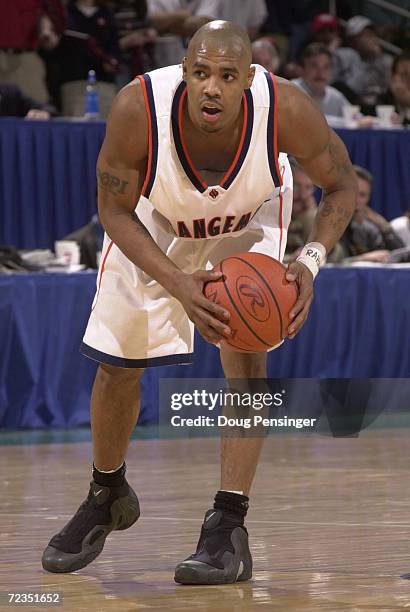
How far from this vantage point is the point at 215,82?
3.37 meters

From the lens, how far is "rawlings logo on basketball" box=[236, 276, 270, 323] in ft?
10.7

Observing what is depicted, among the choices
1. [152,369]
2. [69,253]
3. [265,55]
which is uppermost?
[265,55]

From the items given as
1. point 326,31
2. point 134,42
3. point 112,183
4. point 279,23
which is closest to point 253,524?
point 112,183

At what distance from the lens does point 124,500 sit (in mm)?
3889

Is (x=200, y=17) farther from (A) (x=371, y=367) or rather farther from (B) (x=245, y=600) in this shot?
(B) (x=245, y=600)

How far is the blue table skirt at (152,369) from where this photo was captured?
6.87m

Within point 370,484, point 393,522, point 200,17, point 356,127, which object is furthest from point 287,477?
point 200,17

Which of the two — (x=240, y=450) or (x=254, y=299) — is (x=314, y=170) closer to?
(x=254, y=299)

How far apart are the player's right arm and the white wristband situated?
348 mm

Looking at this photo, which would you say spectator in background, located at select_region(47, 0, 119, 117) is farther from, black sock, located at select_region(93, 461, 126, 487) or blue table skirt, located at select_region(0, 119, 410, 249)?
black sock, located at select_region(93, 461, 126, 487)

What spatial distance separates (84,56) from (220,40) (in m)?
6.24

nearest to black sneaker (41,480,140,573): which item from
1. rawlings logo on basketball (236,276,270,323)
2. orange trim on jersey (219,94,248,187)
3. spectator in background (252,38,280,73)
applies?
rawlings logo on basketball (236,276,270,323)

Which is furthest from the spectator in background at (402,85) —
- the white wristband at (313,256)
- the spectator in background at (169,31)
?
the white wristband at (313,256)

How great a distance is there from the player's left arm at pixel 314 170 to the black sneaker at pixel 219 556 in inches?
23.3
